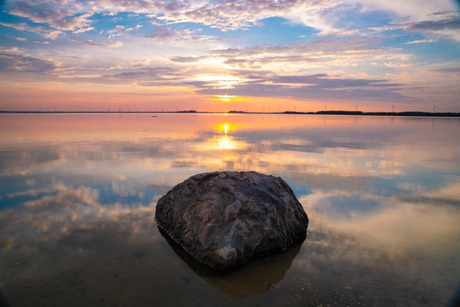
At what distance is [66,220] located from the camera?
7.11 metres

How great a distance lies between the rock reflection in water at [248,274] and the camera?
4.72m

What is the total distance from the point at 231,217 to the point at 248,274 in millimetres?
1118

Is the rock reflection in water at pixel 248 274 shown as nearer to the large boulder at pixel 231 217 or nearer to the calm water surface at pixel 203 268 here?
the calm water surface at pixel 203 268

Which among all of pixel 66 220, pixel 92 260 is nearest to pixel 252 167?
pixel 66 220

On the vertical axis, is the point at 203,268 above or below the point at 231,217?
below

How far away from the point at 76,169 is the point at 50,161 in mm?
2683

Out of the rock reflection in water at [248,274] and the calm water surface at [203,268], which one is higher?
the calm water surface at [203,268]

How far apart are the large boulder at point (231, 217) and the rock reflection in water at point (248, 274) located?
128mm

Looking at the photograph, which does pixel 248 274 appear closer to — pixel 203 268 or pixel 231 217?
pixel 203 268

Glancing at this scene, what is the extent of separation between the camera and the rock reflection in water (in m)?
4.72

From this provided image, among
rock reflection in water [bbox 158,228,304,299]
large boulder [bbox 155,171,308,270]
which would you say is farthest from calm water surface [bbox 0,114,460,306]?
large boulder [bbox 155,171,308,270]

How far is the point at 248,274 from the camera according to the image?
5156 mm

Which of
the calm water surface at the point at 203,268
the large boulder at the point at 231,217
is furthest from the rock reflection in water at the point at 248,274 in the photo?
the large boulder at the point at 231,217

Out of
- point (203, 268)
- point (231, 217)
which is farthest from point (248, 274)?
point (231, 217)
